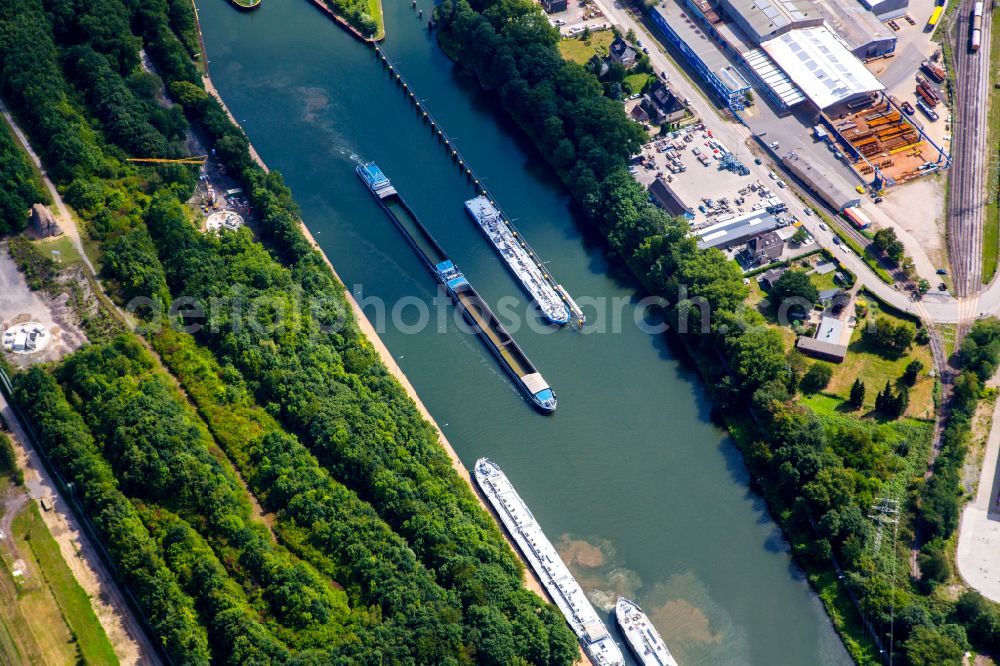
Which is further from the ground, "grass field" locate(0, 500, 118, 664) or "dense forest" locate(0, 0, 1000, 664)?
"dense forest" locate(0, 0, 1000, 664)

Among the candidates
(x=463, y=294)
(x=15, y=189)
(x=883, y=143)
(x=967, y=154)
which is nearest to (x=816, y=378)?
(x=463, y=294)

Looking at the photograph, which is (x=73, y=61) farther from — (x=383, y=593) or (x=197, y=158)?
(x=383, y=593)

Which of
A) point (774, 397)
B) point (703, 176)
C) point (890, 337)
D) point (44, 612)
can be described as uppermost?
point (703, 176)

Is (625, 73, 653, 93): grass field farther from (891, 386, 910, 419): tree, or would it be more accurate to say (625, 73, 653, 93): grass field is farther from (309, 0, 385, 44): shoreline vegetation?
(891, 386, 910, 419): tree

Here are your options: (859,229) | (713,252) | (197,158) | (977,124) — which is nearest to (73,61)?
(197,158)

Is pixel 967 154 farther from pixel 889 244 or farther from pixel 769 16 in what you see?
pixel 769 16

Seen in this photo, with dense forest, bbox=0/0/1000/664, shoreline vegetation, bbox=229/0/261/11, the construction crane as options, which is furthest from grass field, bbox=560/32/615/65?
the construction crane

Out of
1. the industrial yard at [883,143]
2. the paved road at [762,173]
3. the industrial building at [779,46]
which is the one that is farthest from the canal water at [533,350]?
the industrial yard at [883,143]
